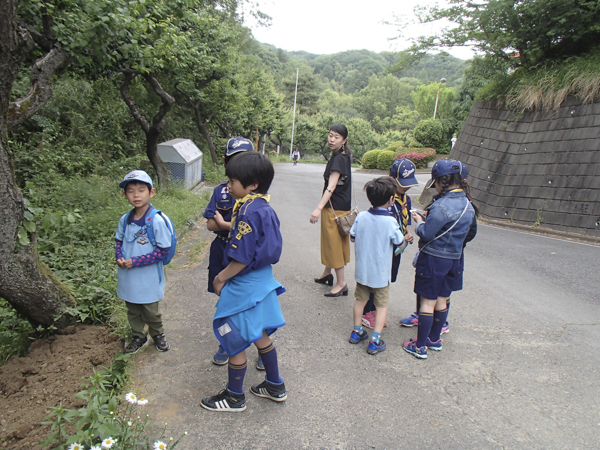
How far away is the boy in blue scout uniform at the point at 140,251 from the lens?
3006 mm

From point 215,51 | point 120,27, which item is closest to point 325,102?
point 215,51

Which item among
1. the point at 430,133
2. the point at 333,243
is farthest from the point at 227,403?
the point at 430,133

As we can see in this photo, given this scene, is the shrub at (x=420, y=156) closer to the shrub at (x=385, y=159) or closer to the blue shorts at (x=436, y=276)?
the shrub at (x=385, y=159)

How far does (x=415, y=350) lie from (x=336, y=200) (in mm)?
1790

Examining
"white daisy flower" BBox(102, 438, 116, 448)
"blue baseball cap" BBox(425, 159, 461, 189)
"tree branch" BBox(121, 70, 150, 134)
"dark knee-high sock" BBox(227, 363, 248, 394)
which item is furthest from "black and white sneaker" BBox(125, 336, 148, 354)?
"tree branch" BBox(121, 70, 150, 134)

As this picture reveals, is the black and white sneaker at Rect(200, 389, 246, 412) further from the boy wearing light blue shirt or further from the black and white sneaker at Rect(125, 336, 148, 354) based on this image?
the boy wearing light blue shirt

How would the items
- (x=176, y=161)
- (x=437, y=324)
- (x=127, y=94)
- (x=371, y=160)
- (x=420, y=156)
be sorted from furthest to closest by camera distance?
(x=371, y=160) → (x=420, y=156) → (x=176, y=161) → (x=127, y=94) → (x=437, y=324)

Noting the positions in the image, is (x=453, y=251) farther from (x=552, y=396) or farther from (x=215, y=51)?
(x=215, y=51)

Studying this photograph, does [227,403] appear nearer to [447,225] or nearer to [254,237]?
[254,237]

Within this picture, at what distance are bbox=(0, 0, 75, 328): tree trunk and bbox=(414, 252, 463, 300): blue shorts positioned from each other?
3.03m

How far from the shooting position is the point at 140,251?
305 centimetres

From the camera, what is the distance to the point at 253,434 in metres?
2.46

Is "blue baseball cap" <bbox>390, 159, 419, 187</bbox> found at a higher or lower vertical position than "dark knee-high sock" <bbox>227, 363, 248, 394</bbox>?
higher

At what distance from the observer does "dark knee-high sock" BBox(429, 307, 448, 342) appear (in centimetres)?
356
